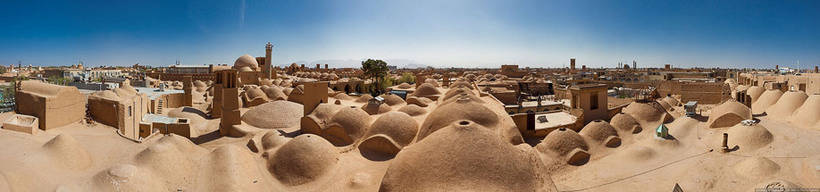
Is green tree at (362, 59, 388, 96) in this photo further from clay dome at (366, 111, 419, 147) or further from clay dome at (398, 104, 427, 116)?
clay dome at (366, 111, 419, 147)

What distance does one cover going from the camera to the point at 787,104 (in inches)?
731

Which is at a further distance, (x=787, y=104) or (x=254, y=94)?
(x=254, y=94)

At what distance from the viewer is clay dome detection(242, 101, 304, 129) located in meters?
20.4

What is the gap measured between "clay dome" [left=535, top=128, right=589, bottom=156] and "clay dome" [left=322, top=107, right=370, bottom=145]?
7566 mm

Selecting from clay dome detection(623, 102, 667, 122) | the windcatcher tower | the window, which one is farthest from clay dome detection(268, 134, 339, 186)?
clay dome detection(623, 102, 667, 122)

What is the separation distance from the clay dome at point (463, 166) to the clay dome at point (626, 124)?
937 cm

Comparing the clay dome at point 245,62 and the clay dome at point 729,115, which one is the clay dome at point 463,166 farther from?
the clay dome at point 245,62

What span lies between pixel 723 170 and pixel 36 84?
23433 millimetres

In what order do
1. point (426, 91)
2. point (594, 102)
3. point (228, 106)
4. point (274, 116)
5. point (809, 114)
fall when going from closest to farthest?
point (809, 114), point (228, 106), point (594, 102), point (274, 116), point (426, 91)

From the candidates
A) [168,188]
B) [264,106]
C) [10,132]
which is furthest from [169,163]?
[264,106]

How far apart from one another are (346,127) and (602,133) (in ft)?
36.0

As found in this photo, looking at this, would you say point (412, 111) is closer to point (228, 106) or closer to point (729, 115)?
point (228, 106)

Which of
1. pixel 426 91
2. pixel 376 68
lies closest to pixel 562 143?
pixel 426 91

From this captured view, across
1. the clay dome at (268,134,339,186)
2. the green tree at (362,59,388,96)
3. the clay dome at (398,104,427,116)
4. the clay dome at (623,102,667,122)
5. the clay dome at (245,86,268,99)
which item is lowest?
the clay dome at (268,134,339,186)
